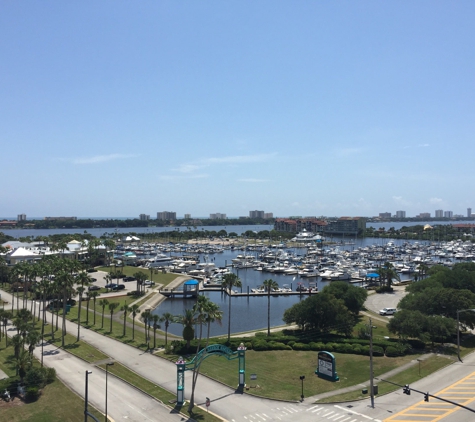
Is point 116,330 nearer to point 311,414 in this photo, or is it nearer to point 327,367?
point 327,367

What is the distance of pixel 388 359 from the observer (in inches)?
1962

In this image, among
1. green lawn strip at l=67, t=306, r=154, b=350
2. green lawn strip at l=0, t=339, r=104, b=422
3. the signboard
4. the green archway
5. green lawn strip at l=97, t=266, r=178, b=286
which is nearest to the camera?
green lawn strip at l=0, t=339, r=104, b=422

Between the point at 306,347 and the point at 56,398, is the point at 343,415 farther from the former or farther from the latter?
the point at 56,398

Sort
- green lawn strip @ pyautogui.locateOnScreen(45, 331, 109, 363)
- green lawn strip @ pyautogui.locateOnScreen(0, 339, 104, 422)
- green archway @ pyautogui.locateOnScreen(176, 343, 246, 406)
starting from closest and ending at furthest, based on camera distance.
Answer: green lawn strip @ pyautogui.locateOnScreen(0, 339, 104, 422)
green archway @ pyautogui.locateOnScreen(176, 343, 246, 406)
green lawn strip @ pyautogui.locateOnScreen(45, 331, 109, 363)

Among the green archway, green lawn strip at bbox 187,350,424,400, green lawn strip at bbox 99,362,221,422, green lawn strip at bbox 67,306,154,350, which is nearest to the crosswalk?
green lawn strip at bbox 187,350,424,400

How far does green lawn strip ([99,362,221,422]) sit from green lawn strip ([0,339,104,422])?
556 centimetres

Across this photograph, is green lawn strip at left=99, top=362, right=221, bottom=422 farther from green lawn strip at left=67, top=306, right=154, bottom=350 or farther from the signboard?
the signboard

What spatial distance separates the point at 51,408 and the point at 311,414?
76.0 feet

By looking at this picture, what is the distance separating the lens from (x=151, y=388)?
4138cm

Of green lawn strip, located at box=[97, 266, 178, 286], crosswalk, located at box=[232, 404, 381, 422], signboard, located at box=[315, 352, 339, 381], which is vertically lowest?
green lawn strip, located at box=[97, 266, 178, 286]

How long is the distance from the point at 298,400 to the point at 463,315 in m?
32.7

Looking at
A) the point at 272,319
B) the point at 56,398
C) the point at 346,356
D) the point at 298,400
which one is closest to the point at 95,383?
the point at 56,398

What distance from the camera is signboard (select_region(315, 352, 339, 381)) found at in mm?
43656

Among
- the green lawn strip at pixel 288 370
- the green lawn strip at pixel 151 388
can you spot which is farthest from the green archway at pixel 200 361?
the green lawn strip at pixel 288 370
